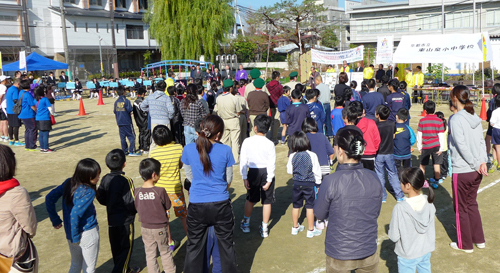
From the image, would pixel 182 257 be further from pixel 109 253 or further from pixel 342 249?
pixel 342 249

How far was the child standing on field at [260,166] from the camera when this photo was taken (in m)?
5.08

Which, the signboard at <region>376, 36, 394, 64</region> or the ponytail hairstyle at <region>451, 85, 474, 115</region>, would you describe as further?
the signboard at <region>376, 36, 394, 64</region>

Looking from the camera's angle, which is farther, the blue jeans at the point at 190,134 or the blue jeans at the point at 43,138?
the blue jeans at the point at 43,138

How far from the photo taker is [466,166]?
185 inches

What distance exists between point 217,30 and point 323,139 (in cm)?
2897

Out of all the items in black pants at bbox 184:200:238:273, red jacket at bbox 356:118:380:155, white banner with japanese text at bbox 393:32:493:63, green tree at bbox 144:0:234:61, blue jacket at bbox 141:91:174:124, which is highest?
green tree at bbox 144:0:234:61

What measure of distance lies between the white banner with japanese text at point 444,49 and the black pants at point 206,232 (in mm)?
13960

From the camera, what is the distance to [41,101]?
10.4 meters

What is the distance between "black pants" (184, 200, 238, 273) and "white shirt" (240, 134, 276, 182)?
1235 mm

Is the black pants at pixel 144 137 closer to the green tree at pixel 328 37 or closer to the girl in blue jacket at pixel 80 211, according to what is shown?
the girl in blue jacket at pixel 80 211

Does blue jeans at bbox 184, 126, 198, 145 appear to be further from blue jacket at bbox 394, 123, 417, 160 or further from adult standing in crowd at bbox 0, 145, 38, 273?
adult standing in crowd at bbox 0, 145, 38, 273

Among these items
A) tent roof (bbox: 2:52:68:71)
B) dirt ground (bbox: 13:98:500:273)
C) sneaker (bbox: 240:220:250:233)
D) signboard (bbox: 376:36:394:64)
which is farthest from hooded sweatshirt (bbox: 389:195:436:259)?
tent roof (bbox: 2:52:68:71)

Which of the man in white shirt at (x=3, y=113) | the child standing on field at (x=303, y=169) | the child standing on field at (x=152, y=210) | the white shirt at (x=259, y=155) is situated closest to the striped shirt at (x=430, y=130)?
the child standing on field at (x=303, y=169)

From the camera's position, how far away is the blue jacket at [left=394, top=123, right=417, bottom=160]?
21.7 ft
